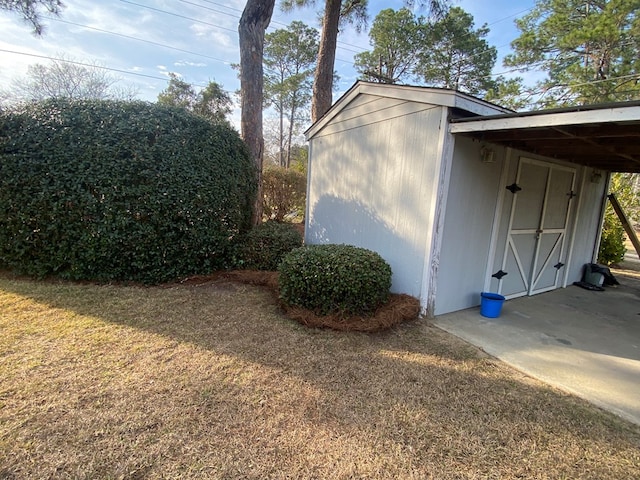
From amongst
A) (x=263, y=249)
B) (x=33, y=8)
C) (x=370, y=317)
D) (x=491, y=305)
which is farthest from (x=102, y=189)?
(x=491, y=305)

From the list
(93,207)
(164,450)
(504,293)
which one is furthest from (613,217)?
(93,207)

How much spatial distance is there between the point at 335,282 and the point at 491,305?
2.10 metres

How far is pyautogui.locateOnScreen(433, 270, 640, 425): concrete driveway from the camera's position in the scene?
8.44 ft

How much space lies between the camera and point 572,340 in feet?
11.3

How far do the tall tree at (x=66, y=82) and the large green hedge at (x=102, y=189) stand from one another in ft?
46.3

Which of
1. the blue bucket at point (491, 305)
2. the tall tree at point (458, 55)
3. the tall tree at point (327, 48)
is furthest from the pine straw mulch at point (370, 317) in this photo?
the tall tree at point (458, 55)

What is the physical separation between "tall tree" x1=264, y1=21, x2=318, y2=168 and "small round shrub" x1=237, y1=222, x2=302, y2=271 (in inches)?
658

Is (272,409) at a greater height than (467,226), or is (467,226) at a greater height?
(467,226)

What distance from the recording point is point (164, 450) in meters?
1.73

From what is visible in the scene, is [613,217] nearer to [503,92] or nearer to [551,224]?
[551,224]

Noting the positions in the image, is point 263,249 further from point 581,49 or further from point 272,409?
point 581,49

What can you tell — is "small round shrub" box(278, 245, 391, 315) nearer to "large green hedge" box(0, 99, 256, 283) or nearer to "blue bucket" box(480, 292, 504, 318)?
"blue bucket" box(480, 292, 504, 318)

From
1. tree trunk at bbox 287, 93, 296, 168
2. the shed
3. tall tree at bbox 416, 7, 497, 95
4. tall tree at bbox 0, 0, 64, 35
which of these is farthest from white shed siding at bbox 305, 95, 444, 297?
tree trunk at bbox 287, 93, 296, 168

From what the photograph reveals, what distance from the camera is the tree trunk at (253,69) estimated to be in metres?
6.21
